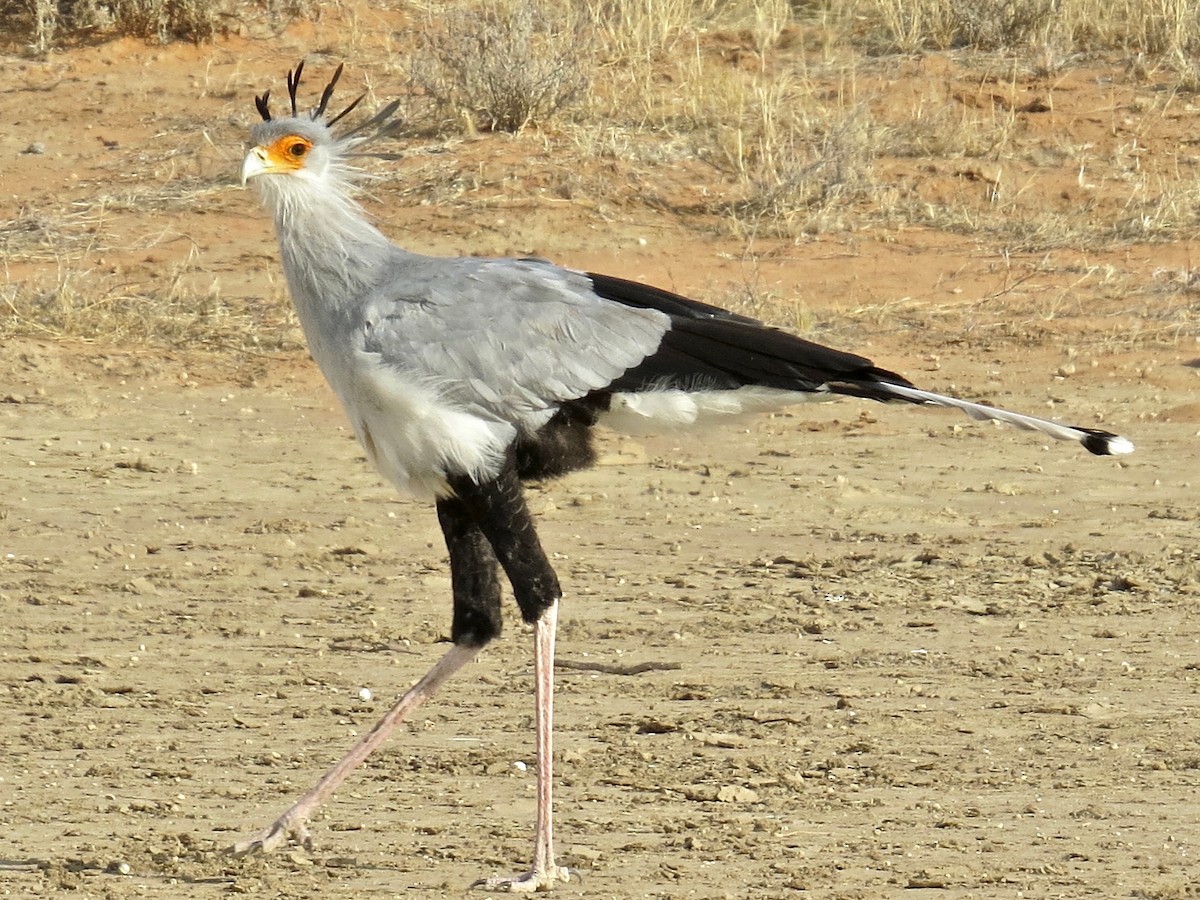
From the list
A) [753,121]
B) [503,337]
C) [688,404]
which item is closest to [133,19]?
[753,121]

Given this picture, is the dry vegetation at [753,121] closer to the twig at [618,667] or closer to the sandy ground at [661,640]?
the sandy ground at [661,640]

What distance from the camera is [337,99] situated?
13438 mm

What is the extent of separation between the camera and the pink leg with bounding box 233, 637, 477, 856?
14.1 feet

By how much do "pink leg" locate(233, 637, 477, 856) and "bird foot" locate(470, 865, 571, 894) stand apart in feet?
1.55

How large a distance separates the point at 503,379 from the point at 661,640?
1.93 metres

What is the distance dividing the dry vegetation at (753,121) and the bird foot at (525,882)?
594 centimetres

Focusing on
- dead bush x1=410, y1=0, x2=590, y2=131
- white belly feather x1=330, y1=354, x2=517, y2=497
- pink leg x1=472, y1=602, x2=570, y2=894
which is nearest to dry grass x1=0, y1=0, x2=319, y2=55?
dead bush x1=410, y1=0, x2=590, y2=131

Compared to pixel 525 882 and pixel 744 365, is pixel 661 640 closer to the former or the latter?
pixel 744 365

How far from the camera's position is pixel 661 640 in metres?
6.10

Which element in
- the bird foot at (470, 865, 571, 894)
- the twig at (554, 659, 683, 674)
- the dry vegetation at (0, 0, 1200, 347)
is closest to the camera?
the bird foot at (470, 865, 571, 894)

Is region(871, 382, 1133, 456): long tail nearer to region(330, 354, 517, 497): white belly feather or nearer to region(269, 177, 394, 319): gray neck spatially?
region(330, 354, 517, 497): white belly feather

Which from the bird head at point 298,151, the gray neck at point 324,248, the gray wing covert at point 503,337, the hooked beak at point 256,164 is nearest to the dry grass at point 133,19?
the bird head at point 298,151

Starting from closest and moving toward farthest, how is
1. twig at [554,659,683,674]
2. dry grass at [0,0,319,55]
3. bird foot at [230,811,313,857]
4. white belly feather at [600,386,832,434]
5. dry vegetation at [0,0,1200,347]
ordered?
bird foot at [230,811,313,857], white belly feather at [600,386,832,434], twig at [554,659,683,674], dry vegetation at [0,0,1200,347], dry grass at [0,0,319,55]

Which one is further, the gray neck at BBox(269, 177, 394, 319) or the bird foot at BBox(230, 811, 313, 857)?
the gray neck at BBox(269, 177, 394, 319)
